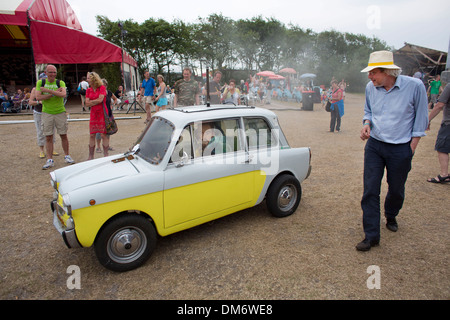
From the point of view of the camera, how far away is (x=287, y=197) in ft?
12.9

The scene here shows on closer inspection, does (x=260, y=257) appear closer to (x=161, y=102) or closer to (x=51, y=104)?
(x=51, y=104)

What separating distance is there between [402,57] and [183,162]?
2831cm

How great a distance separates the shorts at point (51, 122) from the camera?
19.1 feet

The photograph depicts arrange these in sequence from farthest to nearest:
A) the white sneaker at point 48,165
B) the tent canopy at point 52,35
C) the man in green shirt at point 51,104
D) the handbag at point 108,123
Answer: the tent canopy at point 52,35 → the white sneaker at point 48,165 → the handbag at point 108,123 → the man in green shirt at point 51,104

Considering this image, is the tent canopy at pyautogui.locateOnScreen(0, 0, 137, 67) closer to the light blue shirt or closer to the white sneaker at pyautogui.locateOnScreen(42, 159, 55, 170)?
the white sneaker at pyautogui.locateOnScreen(42, 159, 55, 170)

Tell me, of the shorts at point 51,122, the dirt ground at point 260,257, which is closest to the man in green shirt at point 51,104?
the shorts at point 51,122

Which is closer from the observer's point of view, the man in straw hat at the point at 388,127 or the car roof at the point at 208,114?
the man in straw hat at the point at 388,127

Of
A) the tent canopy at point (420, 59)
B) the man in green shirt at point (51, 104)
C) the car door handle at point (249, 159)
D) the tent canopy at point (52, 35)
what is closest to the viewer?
the car door handle at point (249, 159)

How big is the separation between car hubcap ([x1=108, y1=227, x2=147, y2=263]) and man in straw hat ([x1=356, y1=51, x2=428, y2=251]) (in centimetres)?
235

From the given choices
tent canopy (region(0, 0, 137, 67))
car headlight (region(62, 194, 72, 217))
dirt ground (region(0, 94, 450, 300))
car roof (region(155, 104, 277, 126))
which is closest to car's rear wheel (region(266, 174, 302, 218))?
dirt ground (region(0, 94, 450, 300))

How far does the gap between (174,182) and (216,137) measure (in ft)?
2.64

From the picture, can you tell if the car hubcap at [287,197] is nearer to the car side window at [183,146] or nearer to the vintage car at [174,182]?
the vintage car at [174,182]
